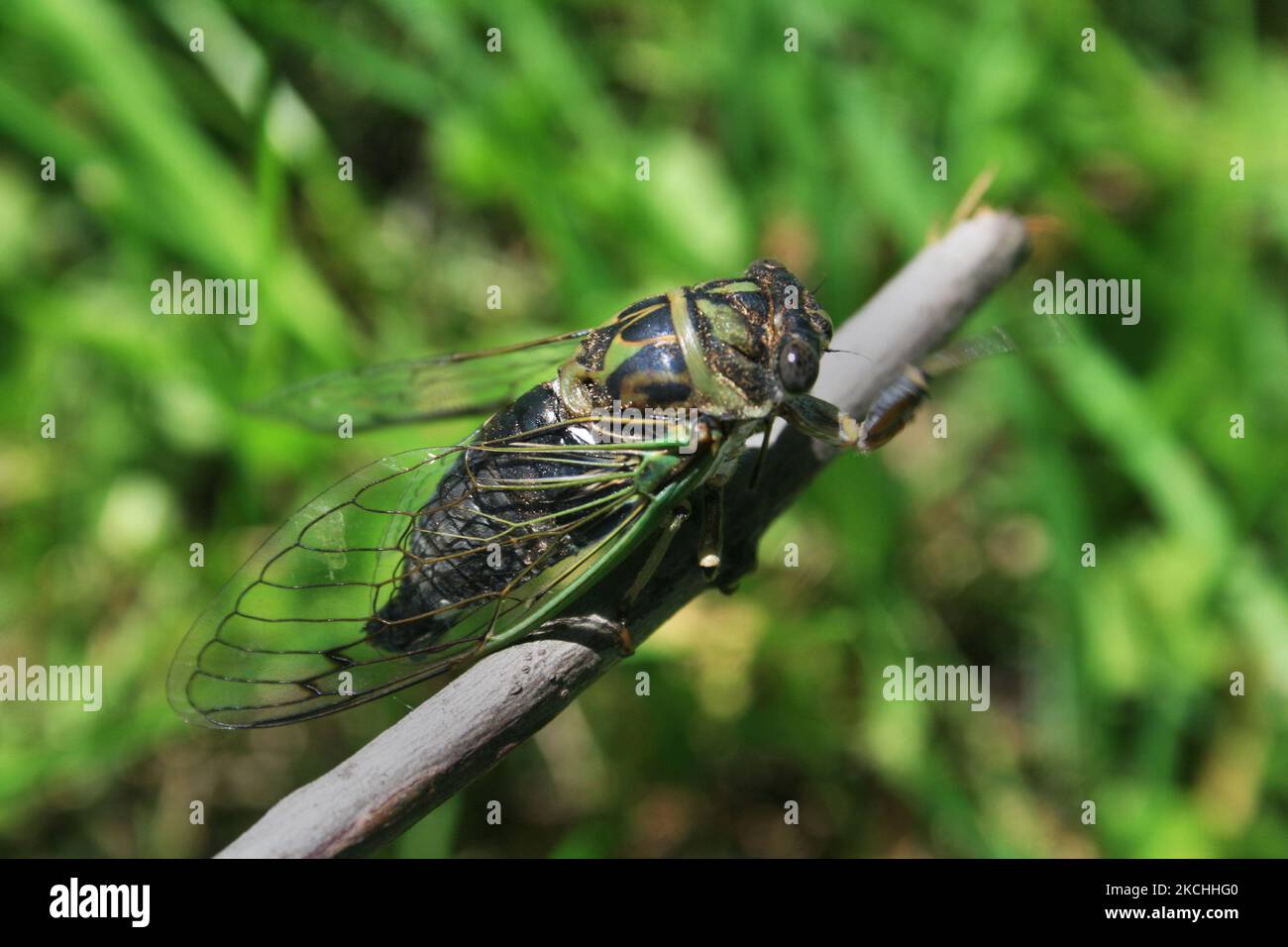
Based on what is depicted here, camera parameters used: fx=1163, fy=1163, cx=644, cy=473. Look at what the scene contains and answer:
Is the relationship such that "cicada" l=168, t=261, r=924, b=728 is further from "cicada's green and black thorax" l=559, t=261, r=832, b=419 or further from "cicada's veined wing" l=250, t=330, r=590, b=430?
"cicada's veined wing" l=250, t=330, r=590, b=430

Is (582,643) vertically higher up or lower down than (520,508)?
lower down

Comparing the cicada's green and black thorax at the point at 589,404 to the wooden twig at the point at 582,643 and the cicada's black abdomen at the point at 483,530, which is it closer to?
the cicada's black abdomen at the point at 483,530

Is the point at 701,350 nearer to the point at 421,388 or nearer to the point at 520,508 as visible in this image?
the point at 520,508

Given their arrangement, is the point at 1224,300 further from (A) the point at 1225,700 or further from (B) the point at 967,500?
(A) the point at 1225,700

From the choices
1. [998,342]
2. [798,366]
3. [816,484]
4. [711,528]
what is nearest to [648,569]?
[711,528]

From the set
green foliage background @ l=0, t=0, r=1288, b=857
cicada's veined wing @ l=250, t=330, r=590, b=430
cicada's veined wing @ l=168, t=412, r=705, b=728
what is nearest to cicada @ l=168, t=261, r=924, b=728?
cicada's veined wing @ l=168, t=412, r=705, b=728

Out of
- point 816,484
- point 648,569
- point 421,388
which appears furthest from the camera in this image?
point 816,484

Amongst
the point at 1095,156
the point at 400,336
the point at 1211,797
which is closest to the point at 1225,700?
the point at 1211,797
